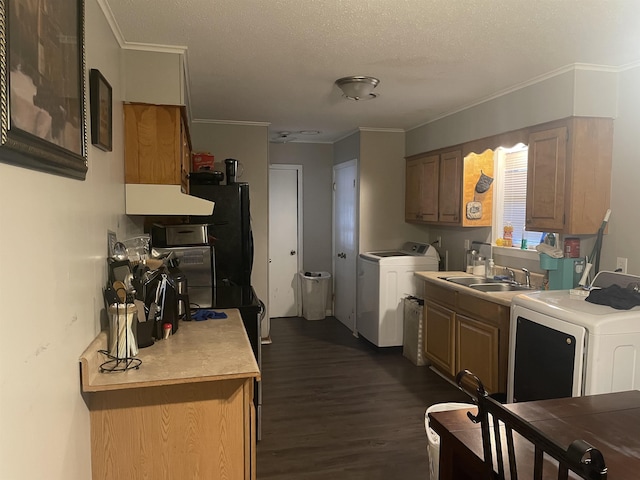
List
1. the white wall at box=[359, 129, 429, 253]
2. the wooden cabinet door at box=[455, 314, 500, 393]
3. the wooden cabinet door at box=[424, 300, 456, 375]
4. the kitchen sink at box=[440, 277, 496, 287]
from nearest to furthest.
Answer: the wooden cabinet door at box=[455, 314, 500, 393] → the wooden cabinet door at box=[424, 300, 456, 375] → the kitchen sink at box=[440, 277, 496, 287] → the white wall at box=[359, 129, 429, 253]

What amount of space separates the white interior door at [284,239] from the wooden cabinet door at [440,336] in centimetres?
239

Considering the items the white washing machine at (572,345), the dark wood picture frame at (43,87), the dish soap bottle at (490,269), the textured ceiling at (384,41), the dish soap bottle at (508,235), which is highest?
the textured ceiling at (384,41)

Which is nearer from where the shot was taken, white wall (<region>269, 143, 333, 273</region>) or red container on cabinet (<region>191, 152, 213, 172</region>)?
red container on cabinet (<region>191, 152, 213, 172</region>)

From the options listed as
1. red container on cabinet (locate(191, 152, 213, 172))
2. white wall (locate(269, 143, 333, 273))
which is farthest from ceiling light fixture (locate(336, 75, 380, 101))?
white wall (locate(269, 143, 333, 273))

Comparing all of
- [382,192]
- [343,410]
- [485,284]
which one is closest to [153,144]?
[343,410]

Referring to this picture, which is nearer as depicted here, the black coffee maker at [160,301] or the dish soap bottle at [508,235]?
the black coffee maker at [160,301]

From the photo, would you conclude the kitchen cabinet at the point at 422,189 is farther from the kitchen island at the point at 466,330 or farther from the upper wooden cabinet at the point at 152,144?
the upper wooden cabinet at the point at 152,144

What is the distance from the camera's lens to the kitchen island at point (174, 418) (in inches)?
70.4

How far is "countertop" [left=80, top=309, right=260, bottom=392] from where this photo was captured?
5.52 ft

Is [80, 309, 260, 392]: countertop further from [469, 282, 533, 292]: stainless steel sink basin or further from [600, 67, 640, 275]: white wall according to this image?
[600, 67, 640, 275]: white wall

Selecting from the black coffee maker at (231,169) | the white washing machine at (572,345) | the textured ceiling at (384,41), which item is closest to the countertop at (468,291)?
the white washing machine at (572,345)

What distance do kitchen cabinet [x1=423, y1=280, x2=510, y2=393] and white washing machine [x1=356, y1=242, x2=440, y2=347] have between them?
0.47m

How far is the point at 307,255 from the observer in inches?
249

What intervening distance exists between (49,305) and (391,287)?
12.0 ft
